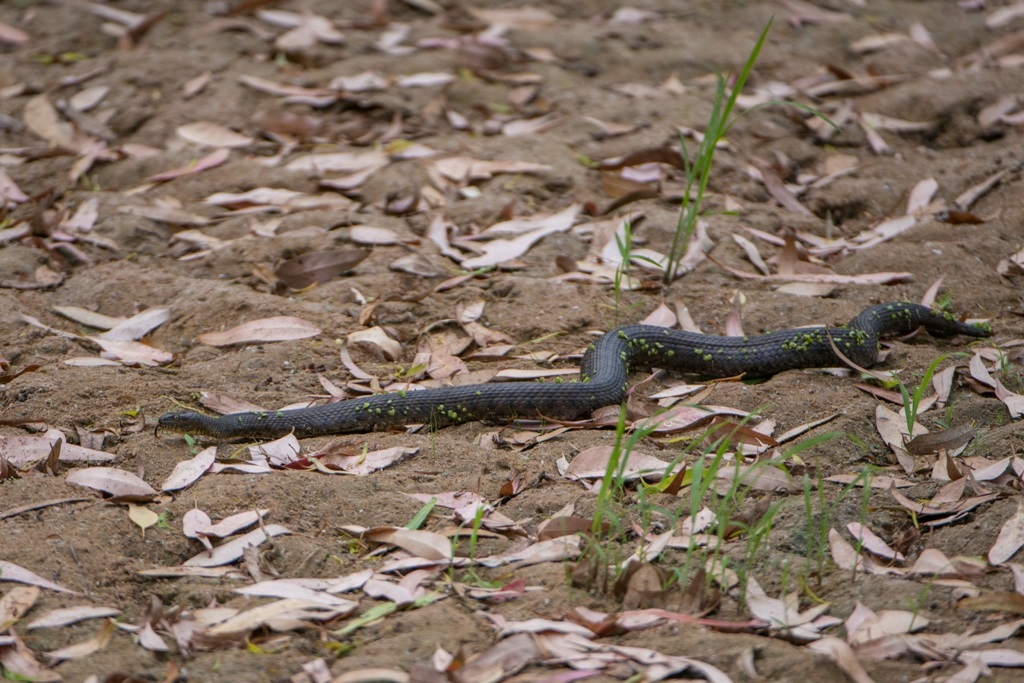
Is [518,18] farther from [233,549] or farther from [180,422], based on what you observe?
[233,549]

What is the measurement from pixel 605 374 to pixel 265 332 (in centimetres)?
176

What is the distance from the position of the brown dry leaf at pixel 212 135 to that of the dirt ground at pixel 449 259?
0.08 m

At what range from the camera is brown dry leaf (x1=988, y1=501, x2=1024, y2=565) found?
338 cm

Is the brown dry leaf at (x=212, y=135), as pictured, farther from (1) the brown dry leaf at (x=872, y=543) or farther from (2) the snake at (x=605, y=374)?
(1) the brown dry leaf at (x=872, y=543)

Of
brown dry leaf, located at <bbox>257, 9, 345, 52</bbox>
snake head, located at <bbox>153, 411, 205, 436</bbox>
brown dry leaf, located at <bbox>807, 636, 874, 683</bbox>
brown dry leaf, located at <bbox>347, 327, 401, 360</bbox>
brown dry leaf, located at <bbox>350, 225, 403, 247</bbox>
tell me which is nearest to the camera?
brown dry leaf, located at <bbox>807, 636, 874, 683</bbox>

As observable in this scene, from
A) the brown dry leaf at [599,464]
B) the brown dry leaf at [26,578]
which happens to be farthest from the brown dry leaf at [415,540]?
the brown dry leaf at [26,578]

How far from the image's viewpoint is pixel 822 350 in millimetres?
5012

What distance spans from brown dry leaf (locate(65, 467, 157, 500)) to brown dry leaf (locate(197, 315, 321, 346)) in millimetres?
1243

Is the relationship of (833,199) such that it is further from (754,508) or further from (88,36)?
(88,36)

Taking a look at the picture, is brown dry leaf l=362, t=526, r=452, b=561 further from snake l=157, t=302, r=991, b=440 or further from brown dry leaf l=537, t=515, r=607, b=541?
snake l=157, t=302, r=991, b=440

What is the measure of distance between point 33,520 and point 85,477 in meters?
0.31

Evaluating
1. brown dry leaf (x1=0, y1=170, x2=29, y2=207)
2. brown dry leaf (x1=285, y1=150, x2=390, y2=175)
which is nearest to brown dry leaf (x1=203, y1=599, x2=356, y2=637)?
brown dry leaf (x1=285, y1=150, x2=390, y2=175)

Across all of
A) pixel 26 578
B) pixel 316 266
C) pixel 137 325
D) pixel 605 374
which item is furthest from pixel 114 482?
pixel 605 374

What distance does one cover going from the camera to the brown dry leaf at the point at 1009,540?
3.38m
